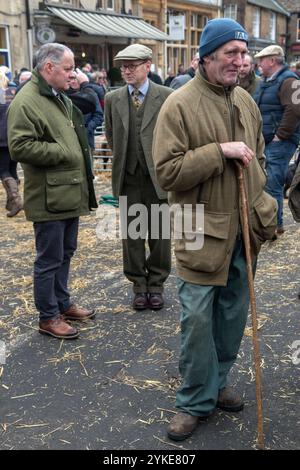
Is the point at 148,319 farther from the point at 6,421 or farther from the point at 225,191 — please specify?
the point at 225,191

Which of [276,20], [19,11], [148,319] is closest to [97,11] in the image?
[19,11]

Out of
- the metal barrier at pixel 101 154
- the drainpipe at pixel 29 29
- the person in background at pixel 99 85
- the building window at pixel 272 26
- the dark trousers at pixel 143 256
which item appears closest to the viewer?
the dark trousers at pixel 143 256

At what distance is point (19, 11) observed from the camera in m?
18.7

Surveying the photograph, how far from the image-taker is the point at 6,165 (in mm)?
8492

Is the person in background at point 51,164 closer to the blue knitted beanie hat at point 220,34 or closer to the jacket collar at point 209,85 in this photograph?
the jacket collar at point 209,85

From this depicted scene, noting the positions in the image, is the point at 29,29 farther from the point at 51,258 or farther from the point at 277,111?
the point at 51,258

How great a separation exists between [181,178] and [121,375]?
1.71 metres

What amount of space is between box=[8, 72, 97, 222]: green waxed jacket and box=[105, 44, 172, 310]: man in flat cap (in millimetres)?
471

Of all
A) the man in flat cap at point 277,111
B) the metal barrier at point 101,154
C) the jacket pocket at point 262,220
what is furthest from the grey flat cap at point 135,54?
the metal barrier at point 101,154

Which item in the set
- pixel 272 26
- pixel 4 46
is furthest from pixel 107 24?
pixel 272 26

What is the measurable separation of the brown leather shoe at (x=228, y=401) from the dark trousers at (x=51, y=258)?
1672mm

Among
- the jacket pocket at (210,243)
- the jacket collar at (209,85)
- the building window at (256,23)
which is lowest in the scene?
the jacket pocket at (210,243)

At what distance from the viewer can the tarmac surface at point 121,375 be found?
10.6ft

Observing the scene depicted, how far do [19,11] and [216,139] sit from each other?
17.9m
